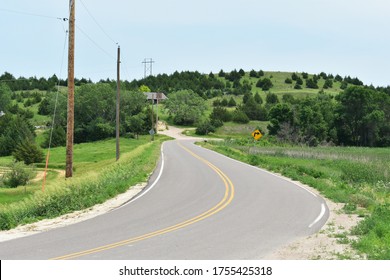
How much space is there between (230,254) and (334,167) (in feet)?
102

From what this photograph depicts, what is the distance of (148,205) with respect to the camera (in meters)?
17.9

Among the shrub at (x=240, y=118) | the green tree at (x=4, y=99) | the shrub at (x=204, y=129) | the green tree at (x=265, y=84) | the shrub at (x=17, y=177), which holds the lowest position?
the shrub at (x=17, y=177)

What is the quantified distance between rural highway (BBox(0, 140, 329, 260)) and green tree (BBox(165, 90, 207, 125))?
98780mm

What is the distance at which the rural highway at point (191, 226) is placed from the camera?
420 inches

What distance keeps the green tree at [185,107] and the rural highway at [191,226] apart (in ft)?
324

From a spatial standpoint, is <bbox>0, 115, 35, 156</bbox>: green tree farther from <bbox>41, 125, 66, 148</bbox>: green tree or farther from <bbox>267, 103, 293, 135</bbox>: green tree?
<bbox>267, 103, 293, 135</bbox>: green tree

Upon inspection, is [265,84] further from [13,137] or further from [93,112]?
[13,137]

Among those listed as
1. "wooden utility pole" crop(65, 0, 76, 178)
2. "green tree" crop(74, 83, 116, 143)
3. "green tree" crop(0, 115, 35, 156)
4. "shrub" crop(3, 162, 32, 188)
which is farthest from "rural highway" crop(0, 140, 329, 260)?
"green tree" crop(74, 83, 116, 143)

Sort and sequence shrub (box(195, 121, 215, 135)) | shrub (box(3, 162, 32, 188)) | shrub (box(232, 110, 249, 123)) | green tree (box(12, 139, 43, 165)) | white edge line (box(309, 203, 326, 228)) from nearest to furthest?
white edge line (box(309, 203, 326, 228))
shrub (box(3, 162, 32, 188))
green tree (box(12, 139, 43, 165))
shrub (box(195, 121, 215, 135))
shrub (box(232, 110, 249, 123))

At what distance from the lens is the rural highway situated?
10656mm

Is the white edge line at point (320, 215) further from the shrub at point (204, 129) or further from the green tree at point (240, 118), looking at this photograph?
the green tree at point (240, 118)

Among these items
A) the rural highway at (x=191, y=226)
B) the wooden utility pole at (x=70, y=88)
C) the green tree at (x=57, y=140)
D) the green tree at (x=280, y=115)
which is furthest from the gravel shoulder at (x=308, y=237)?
the green tree at (x=280, y=115)

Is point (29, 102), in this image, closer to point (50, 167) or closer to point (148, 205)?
point (50, 167)

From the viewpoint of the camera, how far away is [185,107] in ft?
401
